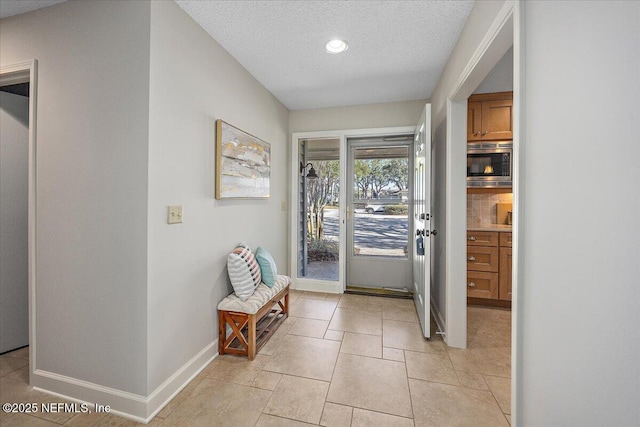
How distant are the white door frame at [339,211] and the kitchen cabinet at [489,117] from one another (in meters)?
0.99

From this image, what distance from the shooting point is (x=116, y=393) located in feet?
5.17

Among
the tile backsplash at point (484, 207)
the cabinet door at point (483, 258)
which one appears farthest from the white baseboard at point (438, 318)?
the tile backsplash at point (484, 207)

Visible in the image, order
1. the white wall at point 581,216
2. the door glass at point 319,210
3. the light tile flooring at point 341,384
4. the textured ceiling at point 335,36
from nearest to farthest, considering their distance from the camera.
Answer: the white wall at point 581,216, the light tile flooring at point 341,384, the textured ceiling at point 335,36, the door glass at point 319,210

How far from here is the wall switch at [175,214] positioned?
168cm

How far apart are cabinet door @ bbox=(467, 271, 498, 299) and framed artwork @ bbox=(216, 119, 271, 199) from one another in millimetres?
2625

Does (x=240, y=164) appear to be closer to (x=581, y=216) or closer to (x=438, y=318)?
(x=581, y=216)

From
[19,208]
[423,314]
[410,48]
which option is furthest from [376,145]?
[19,208]

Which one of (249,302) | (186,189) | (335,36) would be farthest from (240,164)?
(335,36)

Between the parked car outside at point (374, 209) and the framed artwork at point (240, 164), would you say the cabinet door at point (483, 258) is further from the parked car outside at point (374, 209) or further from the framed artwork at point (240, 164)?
the framed artwork at point (240, 164)

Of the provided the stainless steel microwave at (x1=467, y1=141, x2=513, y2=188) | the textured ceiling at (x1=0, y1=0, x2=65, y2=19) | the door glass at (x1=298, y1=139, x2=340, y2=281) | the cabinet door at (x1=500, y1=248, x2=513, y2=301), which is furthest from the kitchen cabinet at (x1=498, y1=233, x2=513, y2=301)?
the textured ceiling at (x1=0, y1=0, x2=65, y2=19)

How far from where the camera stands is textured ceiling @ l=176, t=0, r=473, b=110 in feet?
5.89

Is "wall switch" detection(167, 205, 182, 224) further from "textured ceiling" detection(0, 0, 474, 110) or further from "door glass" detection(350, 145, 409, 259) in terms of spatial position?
"door glass" detection(350, 145, 409, 259)

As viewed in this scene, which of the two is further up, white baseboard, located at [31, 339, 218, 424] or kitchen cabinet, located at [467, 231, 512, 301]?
kitchen cabinet, located at [467, 231, 512, 301]

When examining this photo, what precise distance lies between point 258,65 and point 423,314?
286 cm
